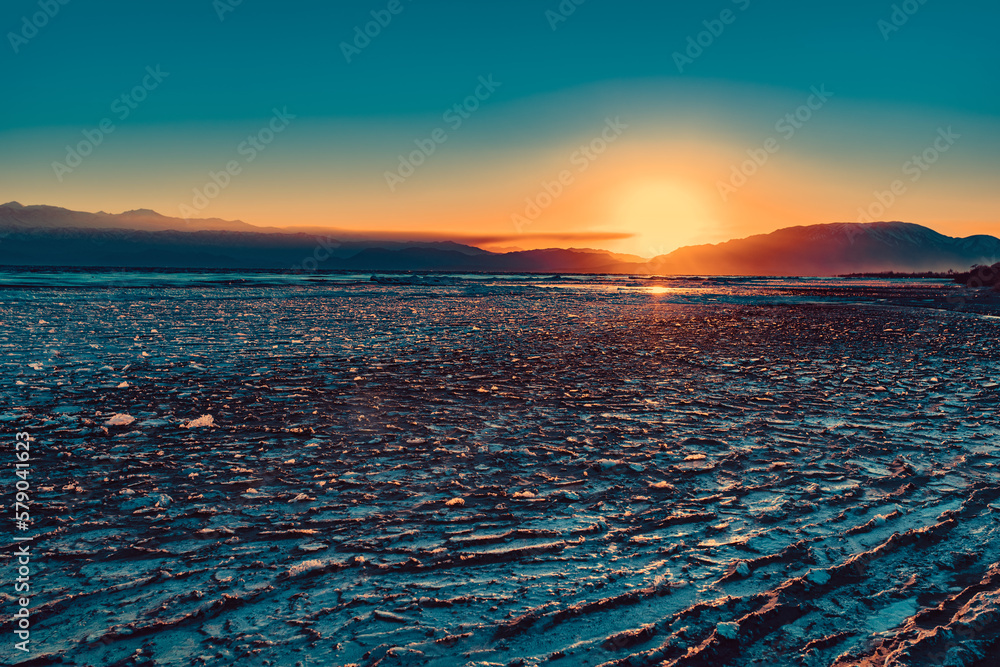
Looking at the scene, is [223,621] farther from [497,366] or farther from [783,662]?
[497,366]

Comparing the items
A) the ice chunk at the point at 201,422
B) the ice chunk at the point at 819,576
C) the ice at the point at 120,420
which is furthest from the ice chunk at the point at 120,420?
the ice chunk at the point at 819,576

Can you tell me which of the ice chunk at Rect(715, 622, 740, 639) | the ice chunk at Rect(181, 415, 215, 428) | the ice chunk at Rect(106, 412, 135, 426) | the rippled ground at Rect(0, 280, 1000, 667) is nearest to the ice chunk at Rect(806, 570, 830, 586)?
the rippled ground at Rect(0, 280, 1000, 667)

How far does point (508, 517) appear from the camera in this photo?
514cm

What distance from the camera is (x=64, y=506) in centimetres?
521

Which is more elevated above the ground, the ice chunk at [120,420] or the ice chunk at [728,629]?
the ice chunk at [728,629]

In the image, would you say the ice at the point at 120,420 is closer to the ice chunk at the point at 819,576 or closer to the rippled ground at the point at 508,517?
the rippled ground at the point at 508,517

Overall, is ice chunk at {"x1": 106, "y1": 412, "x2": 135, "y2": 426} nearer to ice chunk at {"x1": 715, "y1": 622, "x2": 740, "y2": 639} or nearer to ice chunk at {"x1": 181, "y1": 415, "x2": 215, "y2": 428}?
ice chunk at {"x1": 181, "y1": 415, "x2": 215, "y2": 428}

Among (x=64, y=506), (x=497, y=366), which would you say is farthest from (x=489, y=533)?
(x=497, y=366)

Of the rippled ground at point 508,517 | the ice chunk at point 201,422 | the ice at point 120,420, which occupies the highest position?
the rippled ground at point 508,517

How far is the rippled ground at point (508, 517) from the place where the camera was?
3.47m

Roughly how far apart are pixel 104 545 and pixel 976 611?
609cm

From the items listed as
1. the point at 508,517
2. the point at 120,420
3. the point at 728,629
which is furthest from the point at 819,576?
the point at 120,420

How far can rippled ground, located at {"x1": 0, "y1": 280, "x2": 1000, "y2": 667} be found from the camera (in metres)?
3.47

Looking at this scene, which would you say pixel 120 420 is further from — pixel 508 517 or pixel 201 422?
pixel 508 517
